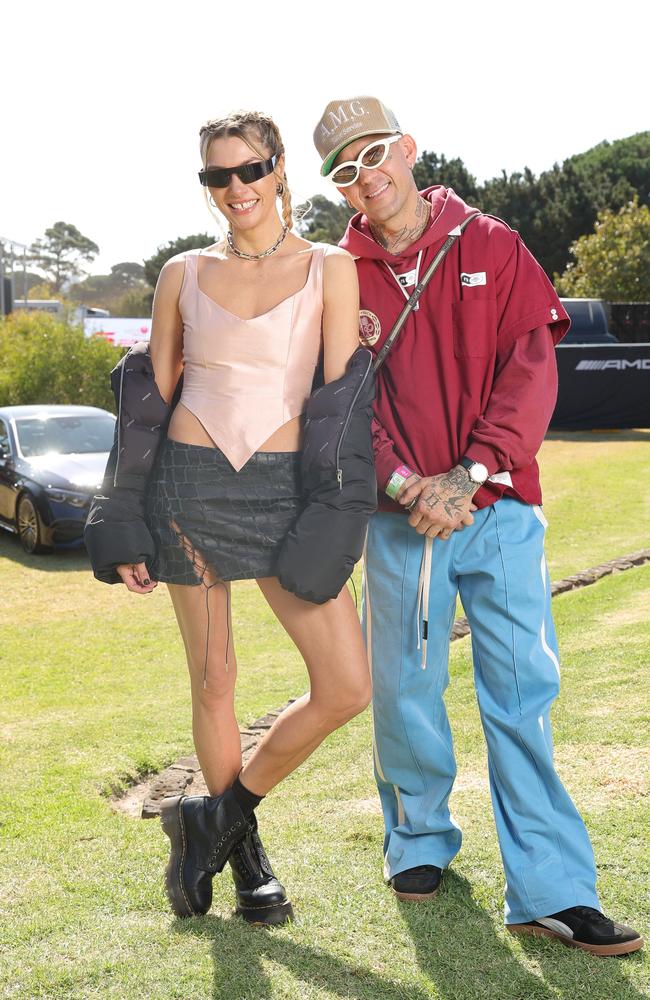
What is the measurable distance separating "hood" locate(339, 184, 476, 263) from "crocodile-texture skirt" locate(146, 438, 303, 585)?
68cm

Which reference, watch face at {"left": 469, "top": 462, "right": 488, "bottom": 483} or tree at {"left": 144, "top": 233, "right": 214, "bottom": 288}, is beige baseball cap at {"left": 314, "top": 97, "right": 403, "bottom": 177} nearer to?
watch face at {"left": 469, "top": 462, "right": 488, "bottom": 483}

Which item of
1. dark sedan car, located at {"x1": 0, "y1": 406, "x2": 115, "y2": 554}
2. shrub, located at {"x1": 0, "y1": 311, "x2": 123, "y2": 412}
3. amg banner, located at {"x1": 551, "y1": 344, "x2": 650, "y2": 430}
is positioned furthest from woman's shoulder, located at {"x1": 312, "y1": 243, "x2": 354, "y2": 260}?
amg banner, located at {"x1": 551, "y1": 344, "x2": 650, "y2": 430}

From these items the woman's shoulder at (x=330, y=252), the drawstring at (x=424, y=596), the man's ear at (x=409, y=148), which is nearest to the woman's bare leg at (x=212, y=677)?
the drawstring at (x=424, y=596)

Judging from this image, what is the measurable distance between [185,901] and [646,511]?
10335 mm

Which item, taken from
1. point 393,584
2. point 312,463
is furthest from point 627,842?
point 312,463

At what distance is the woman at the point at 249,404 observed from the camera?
283 centimetres

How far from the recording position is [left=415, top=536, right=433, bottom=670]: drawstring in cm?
316

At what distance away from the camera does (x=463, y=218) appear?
10.3 feet

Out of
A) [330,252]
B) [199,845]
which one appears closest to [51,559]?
[199,845]

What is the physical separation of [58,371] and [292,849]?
52.5 ft

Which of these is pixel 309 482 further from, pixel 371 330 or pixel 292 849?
pixel 292 849

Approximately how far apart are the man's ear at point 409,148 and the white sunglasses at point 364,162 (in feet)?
0.18

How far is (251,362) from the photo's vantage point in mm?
2824

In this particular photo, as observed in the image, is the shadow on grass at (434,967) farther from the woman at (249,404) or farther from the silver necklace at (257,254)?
the silver necklace at (257,254)
